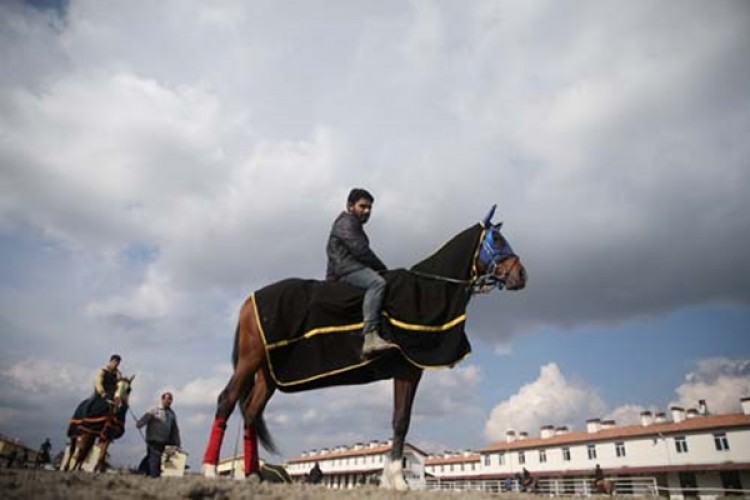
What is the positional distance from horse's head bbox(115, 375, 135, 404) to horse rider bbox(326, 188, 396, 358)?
286 inches

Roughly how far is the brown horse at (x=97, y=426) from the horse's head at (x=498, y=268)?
9060mm

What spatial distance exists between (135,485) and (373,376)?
332cm

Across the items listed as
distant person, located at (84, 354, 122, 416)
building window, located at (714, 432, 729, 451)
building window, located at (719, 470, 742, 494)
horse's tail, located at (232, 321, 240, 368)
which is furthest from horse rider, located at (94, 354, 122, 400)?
building window, located at (714, 432, 729, 451)

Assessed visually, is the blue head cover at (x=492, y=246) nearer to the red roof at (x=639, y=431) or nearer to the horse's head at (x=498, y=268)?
the horse's head at (x=498, y=268)

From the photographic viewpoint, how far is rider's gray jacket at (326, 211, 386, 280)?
719 cm

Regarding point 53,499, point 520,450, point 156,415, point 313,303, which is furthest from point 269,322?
point 520,450

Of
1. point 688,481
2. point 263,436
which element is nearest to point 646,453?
point 688,481

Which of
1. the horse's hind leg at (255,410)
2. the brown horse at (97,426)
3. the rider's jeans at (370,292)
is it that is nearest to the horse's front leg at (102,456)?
the brown horse at (97,426)

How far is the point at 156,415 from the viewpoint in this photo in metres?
11.0

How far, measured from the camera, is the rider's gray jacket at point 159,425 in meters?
10.9

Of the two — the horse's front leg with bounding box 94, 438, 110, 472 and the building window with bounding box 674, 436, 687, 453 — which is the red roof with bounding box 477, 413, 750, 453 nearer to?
the building window with bounding box 674, 436, 687, 453

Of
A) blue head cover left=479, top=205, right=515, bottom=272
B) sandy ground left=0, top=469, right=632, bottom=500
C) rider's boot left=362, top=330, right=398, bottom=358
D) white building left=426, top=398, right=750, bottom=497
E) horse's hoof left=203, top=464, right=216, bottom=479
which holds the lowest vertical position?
sandy ground left=0, top=469, right=632, bottom=500

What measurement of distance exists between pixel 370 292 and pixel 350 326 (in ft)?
1.78

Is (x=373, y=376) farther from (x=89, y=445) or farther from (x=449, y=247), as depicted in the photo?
(x=89, y=445)
